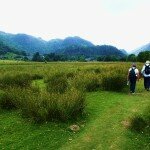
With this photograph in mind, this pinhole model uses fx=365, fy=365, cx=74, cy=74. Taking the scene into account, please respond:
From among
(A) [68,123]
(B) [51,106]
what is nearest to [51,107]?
(B) [51,106]

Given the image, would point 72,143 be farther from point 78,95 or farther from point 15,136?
point 78,95

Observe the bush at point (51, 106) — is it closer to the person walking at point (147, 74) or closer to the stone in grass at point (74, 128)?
the stone in grass at point (74, 128)

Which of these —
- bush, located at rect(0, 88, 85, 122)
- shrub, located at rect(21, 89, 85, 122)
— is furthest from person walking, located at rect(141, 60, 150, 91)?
shrub, located at rect(21, 89, 85, 122)

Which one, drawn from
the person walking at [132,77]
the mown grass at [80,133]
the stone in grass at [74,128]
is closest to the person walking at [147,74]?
the person walking at [132,77]

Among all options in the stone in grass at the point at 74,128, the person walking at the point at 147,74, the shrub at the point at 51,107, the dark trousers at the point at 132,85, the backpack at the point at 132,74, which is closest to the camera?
the stone in grass at the point at 74,128

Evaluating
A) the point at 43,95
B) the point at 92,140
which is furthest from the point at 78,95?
the point at 92,140

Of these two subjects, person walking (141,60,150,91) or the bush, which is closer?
the bush

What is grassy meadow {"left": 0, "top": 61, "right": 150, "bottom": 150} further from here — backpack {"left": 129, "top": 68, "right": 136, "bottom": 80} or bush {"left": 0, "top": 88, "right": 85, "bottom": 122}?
backpack {"left": 129, "top": 68, "right": 136, "bottom": 80}

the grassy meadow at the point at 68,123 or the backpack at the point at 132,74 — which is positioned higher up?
the backpack at the point at 132,74

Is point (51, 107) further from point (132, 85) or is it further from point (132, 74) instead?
point (132, 74)

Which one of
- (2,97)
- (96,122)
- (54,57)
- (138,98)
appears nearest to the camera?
(96,122)

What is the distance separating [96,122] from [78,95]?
1581 millimetres

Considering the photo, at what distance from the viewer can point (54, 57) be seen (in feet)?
591

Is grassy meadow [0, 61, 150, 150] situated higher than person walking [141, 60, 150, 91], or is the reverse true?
person walking [141, 60, 150, 91]
